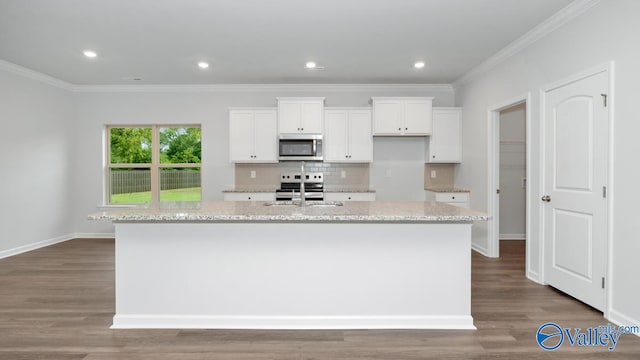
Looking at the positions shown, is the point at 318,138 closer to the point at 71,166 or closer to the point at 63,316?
the point at 63,316

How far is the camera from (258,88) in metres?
5.96

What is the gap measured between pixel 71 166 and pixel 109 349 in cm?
482

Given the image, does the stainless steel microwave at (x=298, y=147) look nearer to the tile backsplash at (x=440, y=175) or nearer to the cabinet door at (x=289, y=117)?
the cabinet door at (x=289, y=117)

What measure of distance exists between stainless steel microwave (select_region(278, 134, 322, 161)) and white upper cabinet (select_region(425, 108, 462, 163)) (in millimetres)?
1795

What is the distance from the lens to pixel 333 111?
18.4 ft

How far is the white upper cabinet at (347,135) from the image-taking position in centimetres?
562

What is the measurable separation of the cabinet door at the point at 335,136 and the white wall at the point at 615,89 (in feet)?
7.88

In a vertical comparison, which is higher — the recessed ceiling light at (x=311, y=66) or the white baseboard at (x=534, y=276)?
the recessed ceiling light at (x=311, y=66)

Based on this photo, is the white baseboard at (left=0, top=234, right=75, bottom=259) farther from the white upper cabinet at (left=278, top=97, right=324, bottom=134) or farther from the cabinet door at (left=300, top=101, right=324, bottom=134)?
the cabinet door at (left=300, top=101, right=324, bottom=134)

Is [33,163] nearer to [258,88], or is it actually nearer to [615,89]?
[258,88]

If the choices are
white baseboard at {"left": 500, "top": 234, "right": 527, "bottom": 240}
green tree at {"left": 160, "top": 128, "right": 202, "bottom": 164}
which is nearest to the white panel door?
white baseboard at {"left": 500, "top": 234, "right": 527, "bottom": 240}

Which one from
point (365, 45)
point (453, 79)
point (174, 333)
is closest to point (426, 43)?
point (365, 45)

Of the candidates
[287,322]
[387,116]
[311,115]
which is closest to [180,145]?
[311,115]

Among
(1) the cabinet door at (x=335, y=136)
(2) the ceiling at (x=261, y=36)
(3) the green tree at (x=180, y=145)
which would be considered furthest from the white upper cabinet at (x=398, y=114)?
(3) the green tree at (x=180, y=145)
